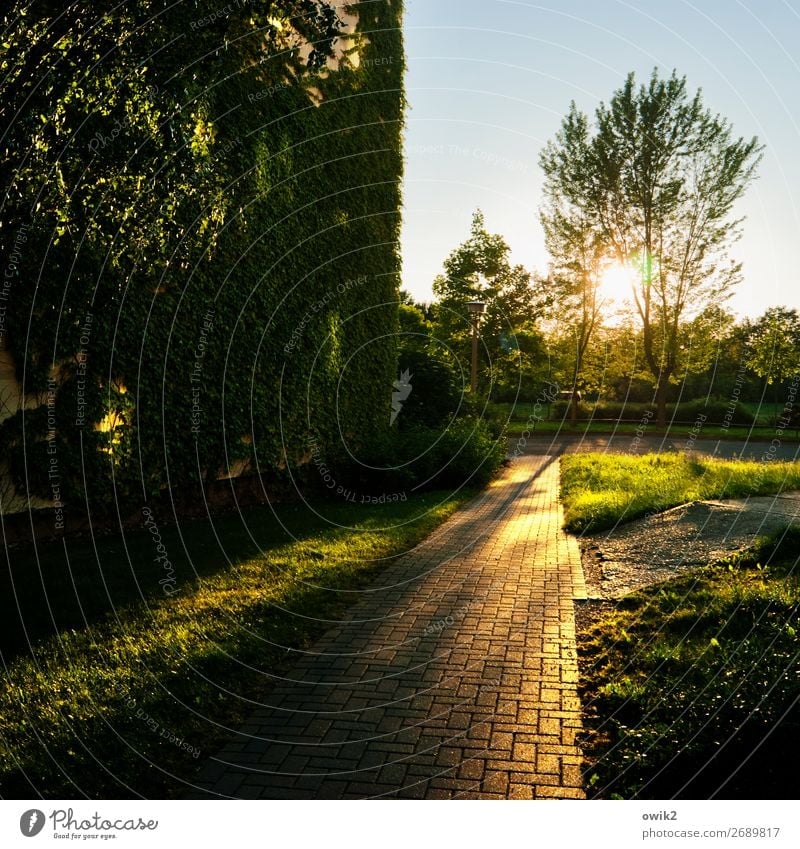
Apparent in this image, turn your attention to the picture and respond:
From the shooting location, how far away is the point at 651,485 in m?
13.5

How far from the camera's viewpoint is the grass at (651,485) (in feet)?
37.7

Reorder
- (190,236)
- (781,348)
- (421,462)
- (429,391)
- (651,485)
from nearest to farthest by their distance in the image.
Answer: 1. (190,236)
2. (651,485)
3. (421,462)
4. (429,391)
5. (781,348)

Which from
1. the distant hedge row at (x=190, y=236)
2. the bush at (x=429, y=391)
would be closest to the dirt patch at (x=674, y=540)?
the distant hedge row at (x=190, y=236)

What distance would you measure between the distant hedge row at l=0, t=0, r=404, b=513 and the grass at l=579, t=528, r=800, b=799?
5588 millimetres

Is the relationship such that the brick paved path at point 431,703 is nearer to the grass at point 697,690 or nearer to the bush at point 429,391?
the grass at point 697,690

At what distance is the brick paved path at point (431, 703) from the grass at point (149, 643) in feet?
1.01

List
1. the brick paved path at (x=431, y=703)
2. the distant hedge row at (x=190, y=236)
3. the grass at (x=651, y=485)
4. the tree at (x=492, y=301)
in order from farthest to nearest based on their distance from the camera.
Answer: the tree at (x=492, y=301), the grass at (x=651, y=485), the distant hedge row at (x=190, y=236), the brick paved path at (x=431, y=703)

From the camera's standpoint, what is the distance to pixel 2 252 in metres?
6.21

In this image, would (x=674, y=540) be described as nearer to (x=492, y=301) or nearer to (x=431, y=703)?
(x=431, y=703)

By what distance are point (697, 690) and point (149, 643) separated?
4158mm

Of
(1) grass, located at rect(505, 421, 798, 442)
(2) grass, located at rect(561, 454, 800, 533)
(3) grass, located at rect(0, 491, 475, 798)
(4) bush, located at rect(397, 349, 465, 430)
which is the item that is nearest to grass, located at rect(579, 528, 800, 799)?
(3) grass, located at rect(0, 491, 475, 798)

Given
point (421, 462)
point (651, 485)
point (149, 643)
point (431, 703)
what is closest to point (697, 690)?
point (431, 703)

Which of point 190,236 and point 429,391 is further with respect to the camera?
point 429,391

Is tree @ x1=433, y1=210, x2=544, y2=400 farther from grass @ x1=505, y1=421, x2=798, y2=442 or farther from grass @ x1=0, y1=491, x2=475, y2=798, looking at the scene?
grass @ x1=0, y1=491, x2=475, y2=798
